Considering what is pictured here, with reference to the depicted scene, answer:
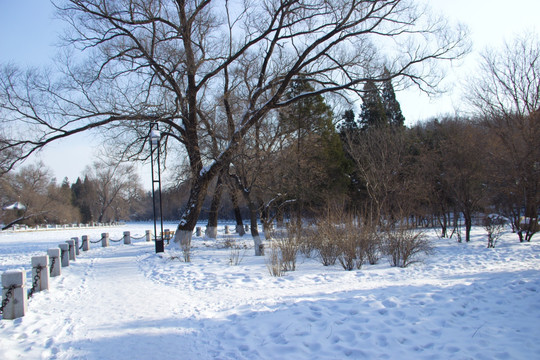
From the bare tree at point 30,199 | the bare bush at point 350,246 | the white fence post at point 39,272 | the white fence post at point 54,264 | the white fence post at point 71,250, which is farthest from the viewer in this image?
the bare tree at point 30,199

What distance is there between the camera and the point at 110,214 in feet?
318

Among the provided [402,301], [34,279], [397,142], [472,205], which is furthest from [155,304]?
[397,142]

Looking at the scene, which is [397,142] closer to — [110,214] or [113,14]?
[113,14]

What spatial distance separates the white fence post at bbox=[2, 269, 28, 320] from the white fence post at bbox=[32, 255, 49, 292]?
76.3 inches

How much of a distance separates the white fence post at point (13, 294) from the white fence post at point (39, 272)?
1939mm

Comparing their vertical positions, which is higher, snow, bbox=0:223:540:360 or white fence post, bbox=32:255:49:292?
white fence post, bbox=32:255:49:292

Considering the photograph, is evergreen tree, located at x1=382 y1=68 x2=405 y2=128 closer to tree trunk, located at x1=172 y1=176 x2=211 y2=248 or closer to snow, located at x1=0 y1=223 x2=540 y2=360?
tree trunk, located at x1=172 y1=176 x2=211 y2=248

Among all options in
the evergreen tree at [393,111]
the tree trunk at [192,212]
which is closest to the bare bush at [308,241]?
the tree trunk at [192,212]

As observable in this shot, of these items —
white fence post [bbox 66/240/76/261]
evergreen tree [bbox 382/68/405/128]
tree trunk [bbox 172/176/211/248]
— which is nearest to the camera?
white fence post [bbox 66/240/76/261]

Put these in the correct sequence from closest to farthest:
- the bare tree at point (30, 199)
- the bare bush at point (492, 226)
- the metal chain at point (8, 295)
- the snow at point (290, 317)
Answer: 1. the snow at point (290, 317)
2. the metal chain at point (8, 295)
3. the bare bush at point (492, 226)
4. the bare tree at point (30, 199)

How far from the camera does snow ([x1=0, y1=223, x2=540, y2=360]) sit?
13.8 ft

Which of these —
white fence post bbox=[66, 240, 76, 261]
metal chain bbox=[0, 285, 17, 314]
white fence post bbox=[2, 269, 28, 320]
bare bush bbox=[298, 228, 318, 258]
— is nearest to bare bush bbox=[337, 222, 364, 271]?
bare bush bbox=[298, 228, 318, 258]

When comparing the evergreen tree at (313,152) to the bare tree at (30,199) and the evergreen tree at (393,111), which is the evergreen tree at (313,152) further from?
the bare tree at (30,199)

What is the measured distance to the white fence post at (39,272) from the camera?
7.70 meters
